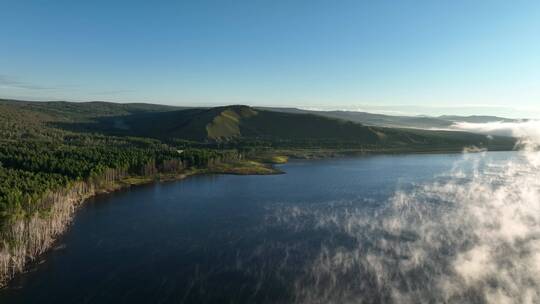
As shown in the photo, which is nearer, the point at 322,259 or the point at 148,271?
the point at 148,271

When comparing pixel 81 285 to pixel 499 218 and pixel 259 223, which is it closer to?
pixel 259 223

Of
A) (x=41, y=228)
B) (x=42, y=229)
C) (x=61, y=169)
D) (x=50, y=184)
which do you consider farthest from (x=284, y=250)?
(x=61, y=169)

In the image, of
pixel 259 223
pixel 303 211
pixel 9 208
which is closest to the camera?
pixel 9 208

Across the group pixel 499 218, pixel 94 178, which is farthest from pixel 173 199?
pixel 499 218

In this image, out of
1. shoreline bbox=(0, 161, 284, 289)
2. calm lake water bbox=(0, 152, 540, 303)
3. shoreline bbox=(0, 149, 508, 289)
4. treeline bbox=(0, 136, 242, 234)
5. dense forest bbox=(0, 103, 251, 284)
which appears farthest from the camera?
treeline bbox=(0, 136, 242, 234)

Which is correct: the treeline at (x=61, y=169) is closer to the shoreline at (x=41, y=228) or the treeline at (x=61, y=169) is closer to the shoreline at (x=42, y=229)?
the shoreline at (x=41, y=228)

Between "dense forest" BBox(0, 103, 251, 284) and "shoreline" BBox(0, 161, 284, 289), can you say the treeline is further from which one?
"shoreline" BBox(0, 161, 284, 289)

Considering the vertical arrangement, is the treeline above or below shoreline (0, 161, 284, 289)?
above

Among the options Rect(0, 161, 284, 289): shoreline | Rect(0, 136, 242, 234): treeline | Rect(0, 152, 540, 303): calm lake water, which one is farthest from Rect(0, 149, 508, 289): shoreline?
Rect(0, 136, 242, 234): treeline

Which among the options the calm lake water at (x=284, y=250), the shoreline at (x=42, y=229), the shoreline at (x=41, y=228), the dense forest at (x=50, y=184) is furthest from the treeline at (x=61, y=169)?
the calm lake water at (x=284, y=250)
